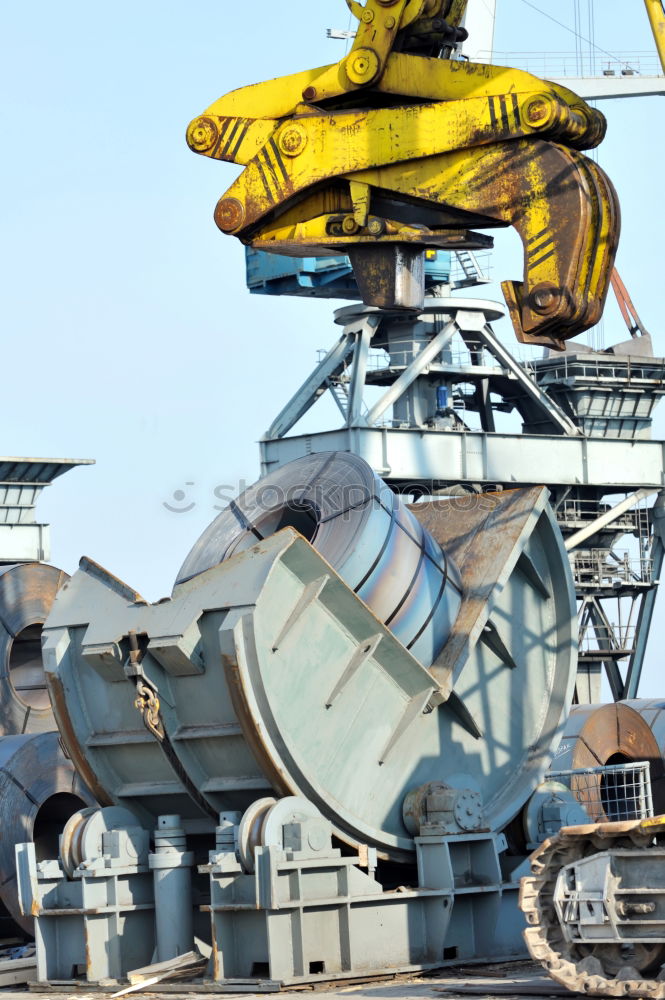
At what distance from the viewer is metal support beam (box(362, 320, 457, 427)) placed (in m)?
36.9

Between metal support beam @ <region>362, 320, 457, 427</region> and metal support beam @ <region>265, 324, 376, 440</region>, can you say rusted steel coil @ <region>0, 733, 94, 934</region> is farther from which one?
metal support beam @ <region>265, 324, 376, 440</region>

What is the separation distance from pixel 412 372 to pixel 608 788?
22500mm

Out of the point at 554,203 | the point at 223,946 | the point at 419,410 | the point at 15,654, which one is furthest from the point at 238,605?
the point at 419,410

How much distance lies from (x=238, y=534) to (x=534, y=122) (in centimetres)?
429

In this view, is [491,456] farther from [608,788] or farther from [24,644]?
[608,788]

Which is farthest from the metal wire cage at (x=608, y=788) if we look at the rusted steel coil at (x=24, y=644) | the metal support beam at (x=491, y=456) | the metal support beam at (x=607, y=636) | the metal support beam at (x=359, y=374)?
the metal support beam at (x=607, y=636)

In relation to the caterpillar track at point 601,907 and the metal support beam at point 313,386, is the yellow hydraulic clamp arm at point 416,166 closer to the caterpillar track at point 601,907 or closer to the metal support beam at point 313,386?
the caterpillar track at point 601,907

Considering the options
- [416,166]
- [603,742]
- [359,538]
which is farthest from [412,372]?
[416,166]

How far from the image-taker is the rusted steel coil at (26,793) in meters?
16.2

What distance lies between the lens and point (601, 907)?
10539 mm

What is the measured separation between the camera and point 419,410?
38.8 metres

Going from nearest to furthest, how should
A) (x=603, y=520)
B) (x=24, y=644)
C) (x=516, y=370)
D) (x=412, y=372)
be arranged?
1. (x=24, y=644)
2. (x=412, y=372)
3. (x=516, y=370)
4. (x=603, y=520)

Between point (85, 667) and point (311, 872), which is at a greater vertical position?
point (85, 667)

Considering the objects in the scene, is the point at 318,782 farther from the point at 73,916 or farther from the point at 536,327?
the point at 536,327
